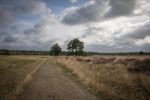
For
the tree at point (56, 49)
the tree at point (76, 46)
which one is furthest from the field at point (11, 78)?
the tree at point (56, 49)

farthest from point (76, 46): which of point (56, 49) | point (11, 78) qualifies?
point (11, 78)

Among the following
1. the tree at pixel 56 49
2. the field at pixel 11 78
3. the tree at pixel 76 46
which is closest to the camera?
the field at pixel 11 78

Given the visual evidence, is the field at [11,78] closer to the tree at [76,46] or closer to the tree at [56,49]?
the tree at [76,46]

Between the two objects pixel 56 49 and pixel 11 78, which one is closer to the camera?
pixel 11 78

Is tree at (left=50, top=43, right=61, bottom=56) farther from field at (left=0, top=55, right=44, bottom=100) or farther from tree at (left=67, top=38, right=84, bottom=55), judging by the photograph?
field at (left=0, top=55, right=44, bottom=100)

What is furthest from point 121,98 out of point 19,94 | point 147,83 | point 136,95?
point 19,94

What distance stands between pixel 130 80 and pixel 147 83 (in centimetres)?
191

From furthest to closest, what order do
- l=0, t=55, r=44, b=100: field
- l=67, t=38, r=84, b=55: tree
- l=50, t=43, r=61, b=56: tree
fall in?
l=50, t=43, r=61, b=56: tree → l=67, t=38, r=84, b=55: tree → l=0, t=55, r=44, b=100: field

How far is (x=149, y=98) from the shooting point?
374 inches

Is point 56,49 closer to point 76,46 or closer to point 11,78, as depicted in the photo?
point 76,46

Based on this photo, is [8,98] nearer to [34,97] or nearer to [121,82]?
[34,97]

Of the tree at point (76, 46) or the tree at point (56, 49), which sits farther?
the tree at point (56, 49)

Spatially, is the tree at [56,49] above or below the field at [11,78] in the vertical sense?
above

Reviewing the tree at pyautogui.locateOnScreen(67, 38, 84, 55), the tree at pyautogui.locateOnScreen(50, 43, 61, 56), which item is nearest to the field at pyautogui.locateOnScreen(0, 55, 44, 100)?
the tree at pyautogui.locateOnScreen(67, 38, 84, 55)
